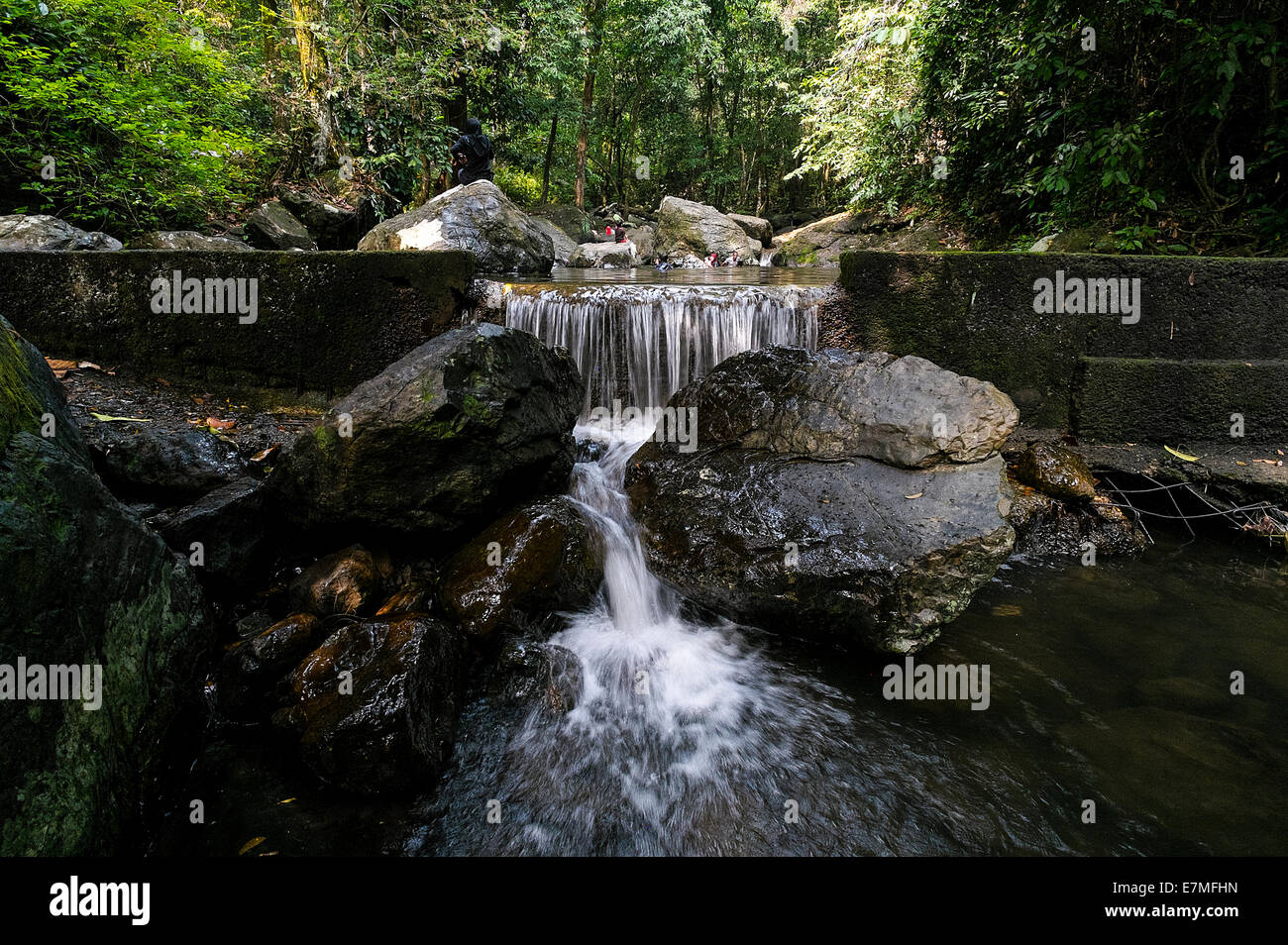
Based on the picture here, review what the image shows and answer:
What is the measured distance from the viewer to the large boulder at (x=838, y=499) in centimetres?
364

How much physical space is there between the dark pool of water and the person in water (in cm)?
1198

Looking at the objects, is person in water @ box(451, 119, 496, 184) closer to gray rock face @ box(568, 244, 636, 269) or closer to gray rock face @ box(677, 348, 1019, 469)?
gray rock face @ box(568, 244, 636, 269)

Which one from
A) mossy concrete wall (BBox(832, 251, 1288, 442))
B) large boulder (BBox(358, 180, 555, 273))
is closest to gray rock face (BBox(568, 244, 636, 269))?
large boulder (BBox(358, 180, 555, 273))

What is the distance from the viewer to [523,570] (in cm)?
388

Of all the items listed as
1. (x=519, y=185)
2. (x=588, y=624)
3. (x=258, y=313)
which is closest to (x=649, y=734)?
(x=588, y=624)

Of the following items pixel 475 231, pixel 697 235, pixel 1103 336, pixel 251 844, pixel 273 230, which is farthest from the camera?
pixel 697 235

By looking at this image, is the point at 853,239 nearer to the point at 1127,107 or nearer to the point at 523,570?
the point at 1127,107

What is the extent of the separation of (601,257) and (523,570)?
11797mm

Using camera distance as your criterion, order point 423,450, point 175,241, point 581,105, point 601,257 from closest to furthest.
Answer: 1. point 423,450
2. point 175,241
3. point 601,257
4. point 581,105

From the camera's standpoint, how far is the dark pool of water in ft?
8.54

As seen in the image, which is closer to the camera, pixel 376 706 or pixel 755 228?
pixel 376 706

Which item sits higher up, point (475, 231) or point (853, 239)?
point (853, 239)

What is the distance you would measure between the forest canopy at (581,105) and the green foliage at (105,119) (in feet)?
0.14
